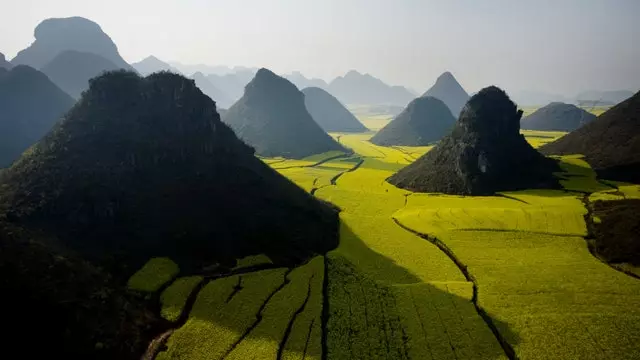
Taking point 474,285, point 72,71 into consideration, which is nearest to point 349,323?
point 474,285

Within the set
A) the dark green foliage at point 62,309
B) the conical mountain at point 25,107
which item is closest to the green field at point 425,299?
the dark green foliage at point 62,309

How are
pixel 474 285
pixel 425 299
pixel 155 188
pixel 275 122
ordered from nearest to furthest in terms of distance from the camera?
pixel 425 299 → pixel 474 285 → pixel 155 188 → pixel 275 122

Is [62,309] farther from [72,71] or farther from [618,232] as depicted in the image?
[72,71]

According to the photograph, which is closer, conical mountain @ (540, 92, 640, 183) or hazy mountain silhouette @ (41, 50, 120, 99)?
conical mountain @ (540, 92, 640, 183)

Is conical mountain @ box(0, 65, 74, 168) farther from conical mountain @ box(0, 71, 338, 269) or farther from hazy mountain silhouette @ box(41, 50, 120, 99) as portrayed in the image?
conical mountain @ box(0, 71, 338, 269)

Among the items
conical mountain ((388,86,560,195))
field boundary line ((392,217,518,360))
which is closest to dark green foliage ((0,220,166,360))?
field boundary line ((392,217,518,360))
